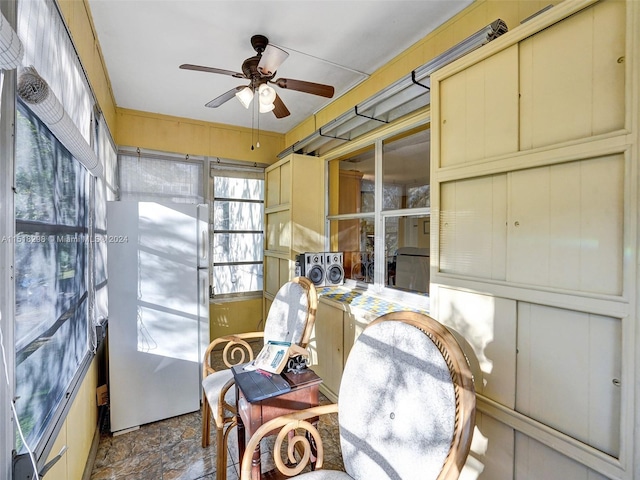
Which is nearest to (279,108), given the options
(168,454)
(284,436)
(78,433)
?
(284,436)

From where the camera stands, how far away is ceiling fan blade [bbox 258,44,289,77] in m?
1.68

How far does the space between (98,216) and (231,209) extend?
173 cm

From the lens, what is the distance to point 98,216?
2252 mm

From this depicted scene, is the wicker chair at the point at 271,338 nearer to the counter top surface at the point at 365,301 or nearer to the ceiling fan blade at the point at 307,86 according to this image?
the counter top surface at the point at 365,301

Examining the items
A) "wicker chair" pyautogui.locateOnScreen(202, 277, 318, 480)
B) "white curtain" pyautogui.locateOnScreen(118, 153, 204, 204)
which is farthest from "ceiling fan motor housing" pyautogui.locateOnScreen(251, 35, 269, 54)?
"white curtain" pyautogui.locateOnScreen(118, 153, 204, 204)

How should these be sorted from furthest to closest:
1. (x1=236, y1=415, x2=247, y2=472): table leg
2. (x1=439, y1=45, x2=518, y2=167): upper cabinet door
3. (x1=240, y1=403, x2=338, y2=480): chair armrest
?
(x1=236, y1=415, x2=247, y2=472): table leg, (x1=439, y1=45, x2=518, y2=167): upper cabinet door, (x1=240, y1=403, x2=338, y2=480): chair armrest

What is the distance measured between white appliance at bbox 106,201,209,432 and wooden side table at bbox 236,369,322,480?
1.13 metres

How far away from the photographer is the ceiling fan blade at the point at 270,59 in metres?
1.68

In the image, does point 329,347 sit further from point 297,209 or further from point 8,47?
point 8,47

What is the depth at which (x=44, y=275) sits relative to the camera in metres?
1.20

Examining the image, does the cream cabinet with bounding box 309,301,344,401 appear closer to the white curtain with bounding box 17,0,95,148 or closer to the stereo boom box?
the stereo boom box

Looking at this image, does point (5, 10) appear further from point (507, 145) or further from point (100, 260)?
point (100, 260)

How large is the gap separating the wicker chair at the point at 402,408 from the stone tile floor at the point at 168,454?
81cm

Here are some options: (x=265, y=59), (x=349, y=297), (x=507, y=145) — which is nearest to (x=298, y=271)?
(x=349, y=297)
